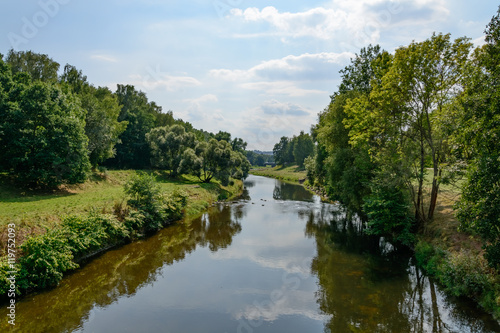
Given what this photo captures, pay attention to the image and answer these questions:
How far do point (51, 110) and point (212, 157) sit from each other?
26.5 meters

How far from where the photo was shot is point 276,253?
22484mm

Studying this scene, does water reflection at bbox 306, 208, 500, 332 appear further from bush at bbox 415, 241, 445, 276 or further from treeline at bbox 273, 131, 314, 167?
treeline at bbox 273, 131, 314, 167

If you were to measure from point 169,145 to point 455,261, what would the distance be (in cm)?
4795

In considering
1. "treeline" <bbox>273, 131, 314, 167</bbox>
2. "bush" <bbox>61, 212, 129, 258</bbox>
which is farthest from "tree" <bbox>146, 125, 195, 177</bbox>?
"treeline" <bbox>273, 131, 314, 167</bbox>

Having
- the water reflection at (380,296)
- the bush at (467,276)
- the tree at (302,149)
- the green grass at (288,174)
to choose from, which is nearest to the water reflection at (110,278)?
the water reflection at (380,296)

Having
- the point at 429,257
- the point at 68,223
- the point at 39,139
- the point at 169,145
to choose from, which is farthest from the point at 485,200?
the point at 169,145

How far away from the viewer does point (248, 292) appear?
16047mm

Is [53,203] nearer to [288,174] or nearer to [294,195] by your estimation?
[294,195]

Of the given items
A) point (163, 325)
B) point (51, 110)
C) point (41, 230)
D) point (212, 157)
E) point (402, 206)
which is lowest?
point (163, 325)

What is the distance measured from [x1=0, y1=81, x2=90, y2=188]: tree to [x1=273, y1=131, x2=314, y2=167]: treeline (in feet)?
281

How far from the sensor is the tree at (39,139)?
2741 centimetres

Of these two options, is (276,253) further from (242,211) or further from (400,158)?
(242,211)

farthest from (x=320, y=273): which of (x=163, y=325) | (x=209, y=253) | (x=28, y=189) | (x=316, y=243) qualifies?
(x=28, y=189)

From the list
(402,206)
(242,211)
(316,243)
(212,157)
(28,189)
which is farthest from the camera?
(212,157)
